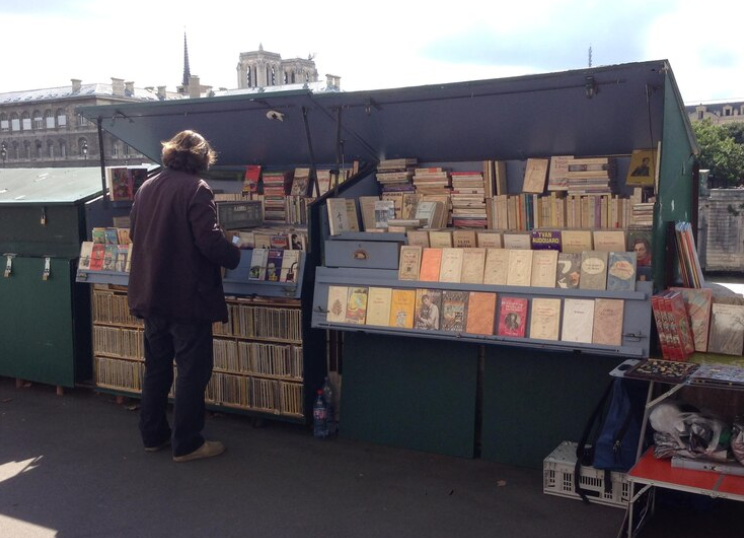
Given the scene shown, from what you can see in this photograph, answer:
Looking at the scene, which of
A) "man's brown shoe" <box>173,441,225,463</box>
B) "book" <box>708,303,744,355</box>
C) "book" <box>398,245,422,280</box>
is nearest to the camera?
"book" <box>708,303,744,355</box>

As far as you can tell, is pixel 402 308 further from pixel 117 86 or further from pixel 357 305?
pixel 117 86

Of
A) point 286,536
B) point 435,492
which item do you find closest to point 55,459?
point 286,536

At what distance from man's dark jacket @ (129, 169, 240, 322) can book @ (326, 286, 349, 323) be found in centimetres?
71

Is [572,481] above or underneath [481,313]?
underneath

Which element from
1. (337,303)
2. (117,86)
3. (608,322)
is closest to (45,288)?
(337,303)

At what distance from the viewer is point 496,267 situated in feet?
14.4

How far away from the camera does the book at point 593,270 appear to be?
13.4 feet

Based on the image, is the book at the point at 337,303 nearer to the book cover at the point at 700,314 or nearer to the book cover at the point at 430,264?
the book cover at the point at 430,264

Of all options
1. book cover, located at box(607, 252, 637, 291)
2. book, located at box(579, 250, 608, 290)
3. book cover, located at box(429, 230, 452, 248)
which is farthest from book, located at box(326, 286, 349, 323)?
book cover, located at box(607, 252, 637, 291)

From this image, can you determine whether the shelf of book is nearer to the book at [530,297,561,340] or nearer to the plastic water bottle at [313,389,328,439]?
the book at [530,297,561,340]

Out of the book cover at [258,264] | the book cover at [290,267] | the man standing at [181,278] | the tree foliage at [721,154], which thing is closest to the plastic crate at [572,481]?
the book cover at [290,267]

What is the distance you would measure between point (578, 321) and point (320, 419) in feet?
6.46

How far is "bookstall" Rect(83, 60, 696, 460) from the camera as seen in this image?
4.27m

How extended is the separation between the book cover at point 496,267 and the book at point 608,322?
582mm
